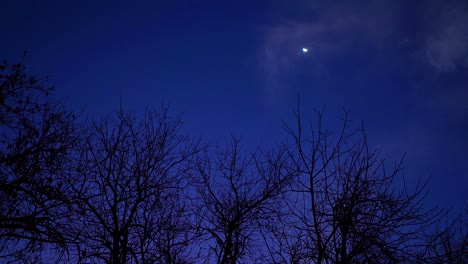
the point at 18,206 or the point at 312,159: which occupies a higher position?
the point at 312,159

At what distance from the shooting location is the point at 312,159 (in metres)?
5.13

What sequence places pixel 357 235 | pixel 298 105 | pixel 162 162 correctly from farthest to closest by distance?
pixel 162 162 < pixel 298 105 < pixel 357 235

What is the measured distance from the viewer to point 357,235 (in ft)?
14.0

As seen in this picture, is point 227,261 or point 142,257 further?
point 227,261

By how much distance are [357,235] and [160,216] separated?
4496mm

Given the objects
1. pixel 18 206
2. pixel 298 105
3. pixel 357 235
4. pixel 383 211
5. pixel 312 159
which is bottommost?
pixel 357 235

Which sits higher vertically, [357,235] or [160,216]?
[160,216]

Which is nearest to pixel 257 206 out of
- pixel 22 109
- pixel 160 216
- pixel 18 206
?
Result: pixel 160 216

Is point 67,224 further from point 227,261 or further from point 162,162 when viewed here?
point 227,261

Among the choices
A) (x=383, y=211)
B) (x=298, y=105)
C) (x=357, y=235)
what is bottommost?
(x=357, y=235)

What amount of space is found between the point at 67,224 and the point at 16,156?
167cm

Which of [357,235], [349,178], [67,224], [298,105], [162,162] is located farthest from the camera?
[162,162]

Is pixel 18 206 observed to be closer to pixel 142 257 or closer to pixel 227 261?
pixel 142 257

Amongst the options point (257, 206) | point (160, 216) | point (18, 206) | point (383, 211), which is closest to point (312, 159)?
point (383, 211)
